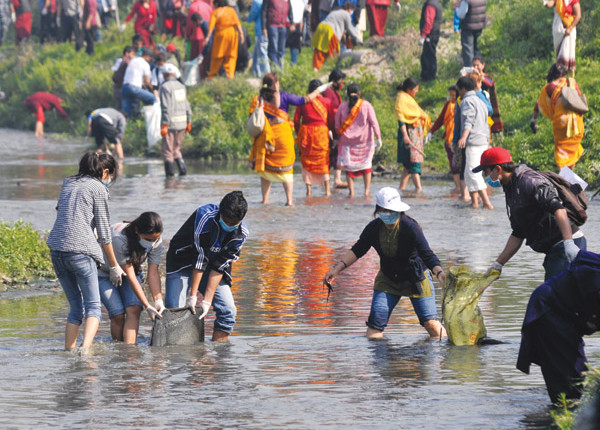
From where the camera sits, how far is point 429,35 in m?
25.5

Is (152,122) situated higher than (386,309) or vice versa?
(152,122)

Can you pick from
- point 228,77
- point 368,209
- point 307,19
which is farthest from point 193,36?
point 368,209

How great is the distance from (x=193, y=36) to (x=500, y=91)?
778 cm

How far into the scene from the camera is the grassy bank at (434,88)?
21328 mm

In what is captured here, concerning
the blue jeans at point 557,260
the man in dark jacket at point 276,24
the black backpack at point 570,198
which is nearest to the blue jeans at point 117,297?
the blue jeans at point 557,260

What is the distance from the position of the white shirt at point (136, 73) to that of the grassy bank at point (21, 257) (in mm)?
13618

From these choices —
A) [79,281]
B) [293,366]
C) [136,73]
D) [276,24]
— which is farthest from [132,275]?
[276,24]

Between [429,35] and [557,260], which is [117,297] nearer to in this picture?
[557,260]

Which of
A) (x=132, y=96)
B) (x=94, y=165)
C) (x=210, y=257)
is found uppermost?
(x=132, y=96)

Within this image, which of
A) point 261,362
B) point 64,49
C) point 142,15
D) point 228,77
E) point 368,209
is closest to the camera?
point 261,362

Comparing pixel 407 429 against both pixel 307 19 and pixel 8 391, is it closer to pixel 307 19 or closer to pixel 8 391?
pixel 8 391

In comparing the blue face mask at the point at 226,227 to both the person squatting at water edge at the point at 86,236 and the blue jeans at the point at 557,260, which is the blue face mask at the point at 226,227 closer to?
the person squatting at water edge at the point at 86,236

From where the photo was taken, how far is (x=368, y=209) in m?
17.6

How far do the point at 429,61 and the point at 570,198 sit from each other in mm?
17328
